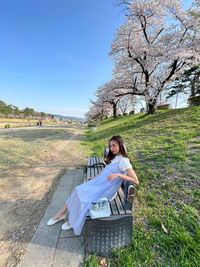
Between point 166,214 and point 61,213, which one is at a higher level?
point 166,214

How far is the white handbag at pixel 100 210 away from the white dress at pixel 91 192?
0.38 ft

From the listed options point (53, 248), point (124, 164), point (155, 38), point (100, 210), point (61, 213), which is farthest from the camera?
point (155, 38)

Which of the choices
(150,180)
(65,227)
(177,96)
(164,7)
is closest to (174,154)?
(150,180)

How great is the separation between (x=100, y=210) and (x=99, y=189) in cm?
33

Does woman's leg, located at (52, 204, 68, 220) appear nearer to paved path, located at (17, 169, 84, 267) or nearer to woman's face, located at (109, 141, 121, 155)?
paved path, located at (17, 169, 84, 267)

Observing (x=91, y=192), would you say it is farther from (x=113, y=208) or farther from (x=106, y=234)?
(x=106, y=234)

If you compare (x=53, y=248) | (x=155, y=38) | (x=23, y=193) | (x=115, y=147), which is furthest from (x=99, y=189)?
(x=155, y=38)

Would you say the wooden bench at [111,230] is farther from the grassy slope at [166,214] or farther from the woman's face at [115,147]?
the woman's face at [115,147]

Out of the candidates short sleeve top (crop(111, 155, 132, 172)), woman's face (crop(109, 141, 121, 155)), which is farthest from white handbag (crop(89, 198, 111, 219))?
woman's face (crop(109, 141, 121, 155))

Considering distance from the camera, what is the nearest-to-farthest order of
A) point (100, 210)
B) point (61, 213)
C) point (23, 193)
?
point (100, 210), point (61, 213), point (23, 193)

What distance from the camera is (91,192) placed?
175 centimetres

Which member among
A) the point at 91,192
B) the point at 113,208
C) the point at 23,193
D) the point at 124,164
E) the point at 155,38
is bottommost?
the point at 23,193

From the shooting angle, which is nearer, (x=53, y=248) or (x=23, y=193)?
(x=53, y=248)

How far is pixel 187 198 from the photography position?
81.6 inches
